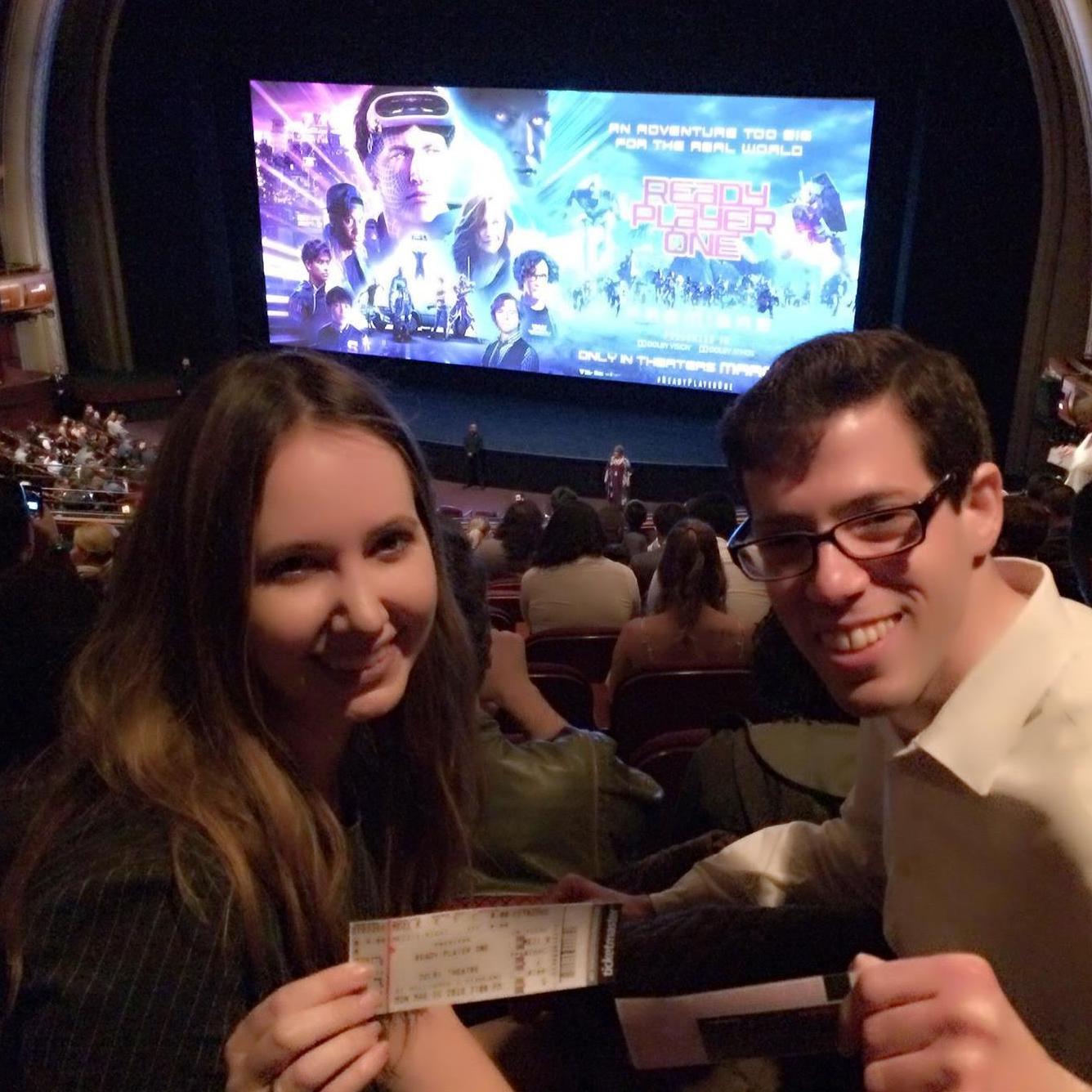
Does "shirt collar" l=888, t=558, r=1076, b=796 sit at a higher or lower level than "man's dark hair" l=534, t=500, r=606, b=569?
higher

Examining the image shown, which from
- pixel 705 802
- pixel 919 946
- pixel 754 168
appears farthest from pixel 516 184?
pixel 919 946

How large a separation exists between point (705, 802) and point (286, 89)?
12094 millimetres

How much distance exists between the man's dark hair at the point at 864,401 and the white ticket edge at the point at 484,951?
21.4 inches

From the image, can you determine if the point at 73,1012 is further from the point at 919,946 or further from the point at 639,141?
the point at 639,141

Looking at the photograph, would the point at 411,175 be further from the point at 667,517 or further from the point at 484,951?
the point at 484,951

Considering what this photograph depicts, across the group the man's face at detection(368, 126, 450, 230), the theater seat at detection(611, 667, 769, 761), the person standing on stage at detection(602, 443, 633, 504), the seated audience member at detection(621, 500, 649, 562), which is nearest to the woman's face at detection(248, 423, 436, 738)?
the theater seat at detection(611, 667, 769, 761)

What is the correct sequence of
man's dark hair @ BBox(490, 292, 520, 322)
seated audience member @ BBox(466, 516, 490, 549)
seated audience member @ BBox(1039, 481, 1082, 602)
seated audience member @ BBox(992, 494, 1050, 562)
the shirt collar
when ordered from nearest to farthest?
the shirt collar
seated audience member @ BBox(992, 494, 1050, 562)
seated audience member @ BBox(1039, 481, 1082, 602)
seated audience member @ BBox(466, 516, 490, 549)
man's dark hair @ BBox(490, 292, 520, 322)

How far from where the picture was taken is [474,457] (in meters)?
10.5

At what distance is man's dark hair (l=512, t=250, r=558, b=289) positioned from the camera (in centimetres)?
1140

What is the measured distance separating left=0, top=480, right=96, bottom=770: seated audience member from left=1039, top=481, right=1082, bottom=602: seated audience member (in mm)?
2743

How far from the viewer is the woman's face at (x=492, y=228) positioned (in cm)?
1144

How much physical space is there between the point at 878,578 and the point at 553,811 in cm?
95

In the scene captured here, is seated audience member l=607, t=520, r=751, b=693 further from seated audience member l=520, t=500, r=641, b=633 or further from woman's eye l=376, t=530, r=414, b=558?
woman's eye l=376, t=530, r=414, b=558

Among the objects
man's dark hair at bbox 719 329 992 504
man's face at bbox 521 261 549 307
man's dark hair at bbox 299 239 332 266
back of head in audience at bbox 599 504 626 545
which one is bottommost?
back of head in audience at bbox 599 504 626 545
